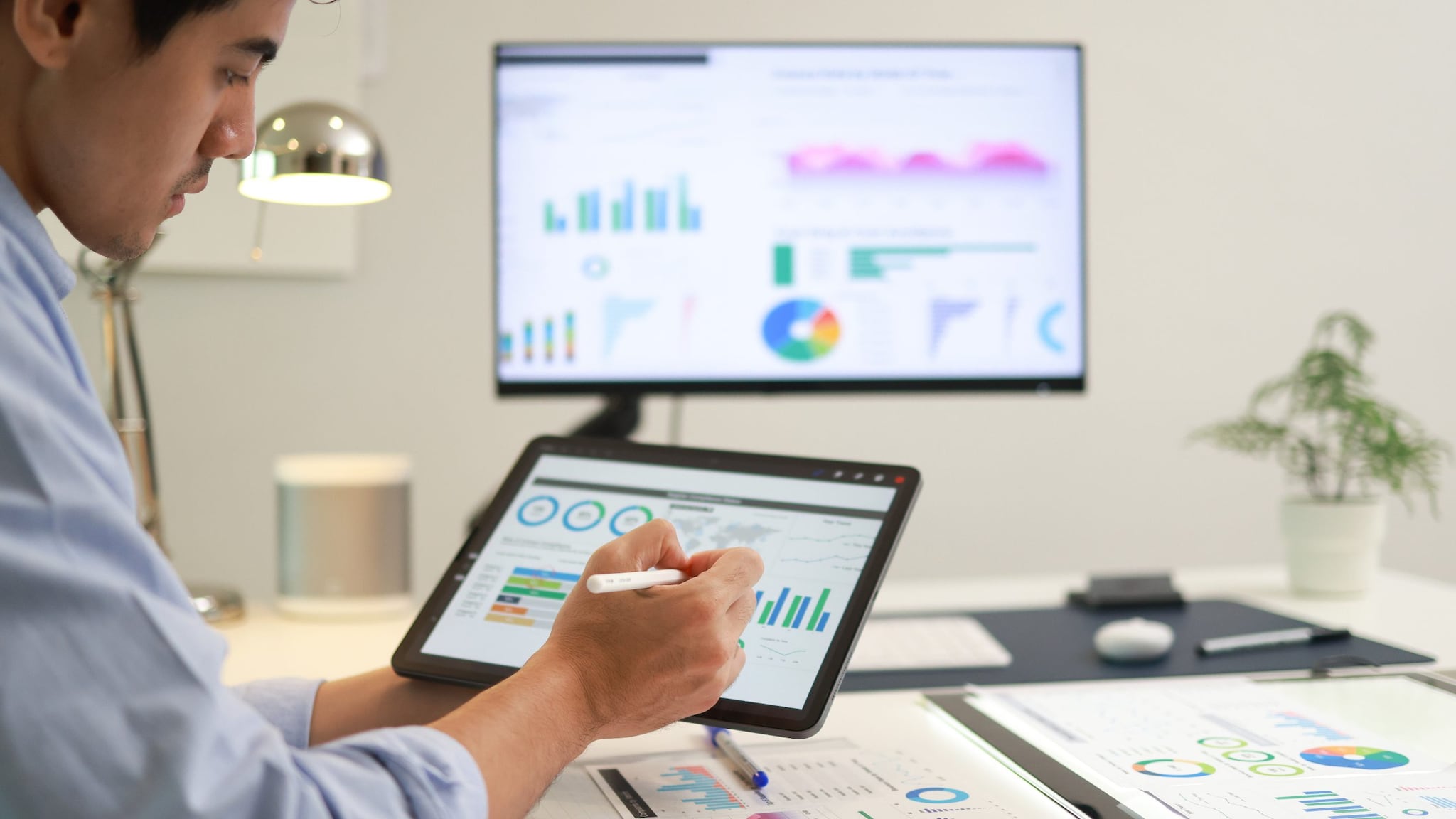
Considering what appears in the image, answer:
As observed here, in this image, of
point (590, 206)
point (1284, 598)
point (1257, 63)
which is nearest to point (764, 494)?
point (590, 206)

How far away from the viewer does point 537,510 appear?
0.91 metres

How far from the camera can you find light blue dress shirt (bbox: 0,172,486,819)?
44 cm

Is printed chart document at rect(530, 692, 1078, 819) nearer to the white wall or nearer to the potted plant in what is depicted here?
the potted plant


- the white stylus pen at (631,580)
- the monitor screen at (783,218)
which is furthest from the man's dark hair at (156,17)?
the monitor screen at (783,218)

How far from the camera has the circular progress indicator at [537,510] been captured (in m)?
0.90

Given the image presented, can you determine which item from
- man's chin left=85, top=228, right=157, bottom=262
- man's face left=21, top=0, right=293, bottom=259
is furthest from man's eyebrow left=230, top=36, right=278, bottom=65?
man's chin left=85, top=228, right=157, bottom=262

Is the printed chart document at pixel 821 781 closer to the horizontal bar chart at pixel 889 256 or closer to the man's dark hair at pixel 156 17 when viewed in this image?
the man's dark hair at pixel 156 17

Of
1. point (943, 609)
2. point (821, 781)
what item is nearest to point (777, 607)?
point (821, 781)

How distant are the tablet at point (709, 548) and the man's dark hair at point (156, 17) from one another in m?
0.45

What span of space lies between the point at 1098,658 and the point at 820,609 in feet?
1.43

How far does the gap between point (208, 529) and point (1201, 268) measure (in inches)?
80.5

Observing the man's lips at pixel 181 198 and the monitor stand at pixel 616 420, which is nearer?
the man's lips at pixel 181 198

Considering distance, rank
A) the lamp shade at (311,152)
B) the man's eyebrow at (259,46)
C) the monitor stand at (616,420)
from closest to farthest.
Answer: the man's eyebrow at (259,46) < the lamp shade at (311,152) < the monitor stand at (616,420)

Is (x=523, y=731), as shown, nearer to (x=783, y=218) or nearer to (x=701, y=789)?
(x=701, y=789)
